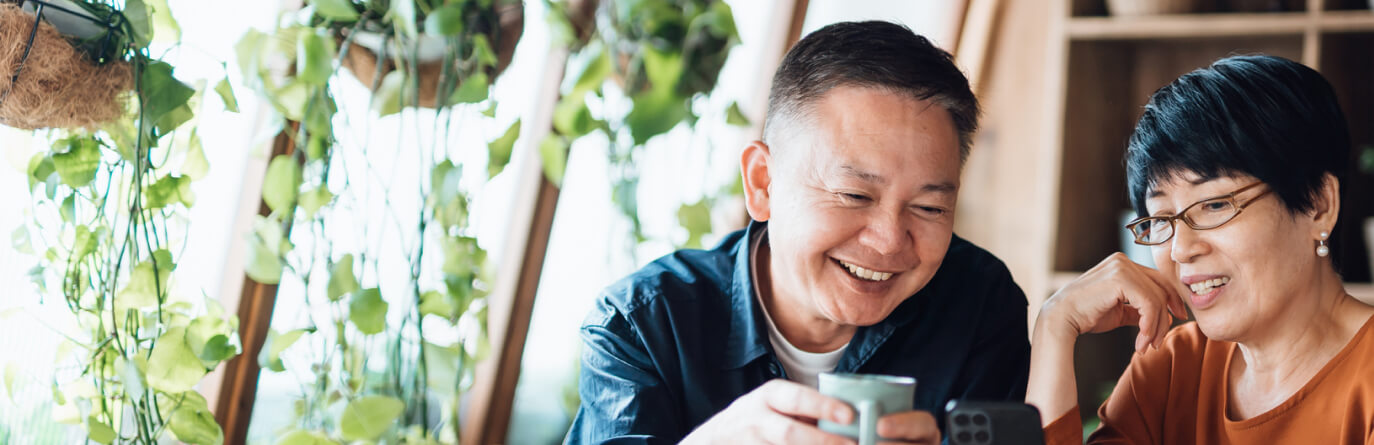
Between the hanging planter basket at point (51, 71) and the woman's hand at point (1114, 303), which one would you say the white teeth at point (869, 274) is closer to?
the woman's hand at point (1114, 303)

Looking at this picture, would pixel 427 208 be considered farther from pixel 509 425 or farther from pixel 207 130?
pixel 509 425

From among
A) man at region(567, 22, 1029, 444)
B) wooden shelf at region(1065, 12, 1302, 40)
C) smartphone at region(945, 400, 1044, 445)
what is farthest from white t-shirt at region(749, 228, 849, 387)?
wooden shelf at region(1065, 12, 1302, 40)

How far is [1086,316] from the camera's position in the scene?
4.03ft

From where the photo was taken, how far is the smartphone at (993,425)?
2.76 feet

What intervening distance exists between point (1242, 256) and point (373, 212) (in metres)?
1.46

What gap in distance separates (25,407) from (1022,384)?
139cm

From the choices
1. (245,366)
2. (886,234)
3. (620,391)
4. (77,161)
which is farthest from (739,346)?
(245,366)

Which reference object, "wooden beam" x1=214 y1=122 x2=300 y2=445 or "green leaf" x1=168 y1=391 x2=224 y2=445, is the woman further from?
"wooden beam" x1=214 y1=122 x2=300 y2=445

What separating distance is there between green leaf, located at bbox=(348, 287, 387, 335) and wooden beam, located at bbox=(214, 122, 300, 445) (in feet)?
0.75

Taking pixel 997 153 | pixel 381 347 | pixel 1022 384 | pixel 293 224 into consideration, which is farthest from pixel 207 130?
pixel 997 153

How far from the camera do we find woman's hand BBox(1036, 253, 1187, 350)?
3.93 ft

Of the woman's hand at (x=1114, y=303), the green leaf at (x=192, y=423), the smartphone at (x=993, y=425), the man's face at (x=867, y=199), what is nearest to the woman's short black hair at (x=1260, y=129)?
the woman's hand at (x=1114, y=303)

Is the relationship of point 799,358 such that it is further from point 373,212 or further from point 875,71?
point 373,212

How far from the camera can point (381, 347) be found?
6.21 feet
